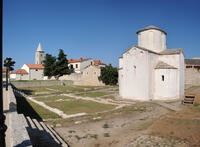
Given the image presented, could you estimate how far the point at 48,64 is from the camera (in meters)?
39.8

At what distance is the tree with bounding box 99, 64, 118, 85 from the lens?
33.6m

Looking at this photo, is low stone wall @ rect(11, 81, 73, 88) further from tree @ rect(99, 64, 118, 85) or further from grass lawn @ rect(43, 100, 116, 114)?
grass lawn @ rect(43, 100, 116, 114)

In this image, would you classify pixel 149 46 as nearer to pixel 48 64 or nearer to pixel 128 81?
pixel 128 81

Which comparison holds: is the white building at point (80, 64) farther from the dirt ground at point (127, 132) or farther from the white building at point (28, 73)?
the dirt ground at point (127, 132)

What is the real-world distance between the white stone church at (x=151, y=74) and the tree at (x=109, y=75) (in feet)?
51.5

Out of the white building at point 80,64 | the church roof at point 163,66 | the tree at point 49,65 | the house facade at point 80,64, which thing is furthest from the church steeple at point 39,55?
the church roof at point 163,66

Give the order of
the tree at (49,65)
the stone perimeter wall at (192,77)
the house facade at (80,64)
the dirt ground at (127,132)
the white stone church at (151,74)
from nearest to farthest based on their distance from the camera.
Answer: the dirt ground at (127,132), the white stone church at (151,74), the stone perimeter wall at (192,77), the tree at (49,65), the house facade at (80,64)

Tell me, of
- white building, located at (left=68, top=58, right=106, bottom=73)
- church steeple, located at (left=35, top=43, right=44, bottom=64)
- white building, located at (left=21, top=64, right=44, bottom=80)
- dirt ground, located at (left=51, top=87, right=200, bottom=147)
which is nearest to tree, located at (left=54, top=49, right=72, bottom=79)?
white building, located at (left=68, top=58, right=106, bottom=73)

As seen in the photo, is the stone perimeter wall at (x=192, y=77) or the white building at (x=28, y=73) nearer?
the stone perimeter wall at (x=192, y=77)

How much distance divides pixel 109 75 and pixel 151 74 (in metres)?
18.3

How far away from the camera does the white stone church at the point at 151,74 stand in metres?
16.1

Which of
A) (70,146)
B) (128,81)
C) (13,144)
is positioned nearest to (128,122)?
(70,146)

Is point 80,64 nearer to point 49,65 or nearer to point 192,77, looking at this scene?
point 49,65

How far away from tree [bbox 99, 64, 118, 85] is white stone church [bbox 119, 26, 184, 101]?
15.7 meters
